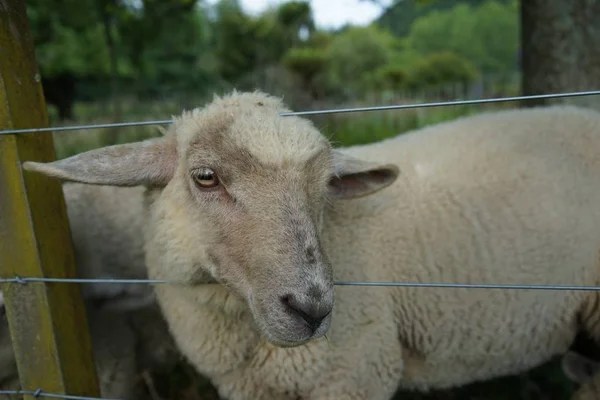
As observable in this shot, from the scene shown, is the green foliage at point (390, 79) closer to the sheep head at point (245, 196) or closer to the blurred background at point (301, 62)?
the blurred background at point (301, 62)

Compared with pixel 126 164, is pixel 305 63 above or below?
above

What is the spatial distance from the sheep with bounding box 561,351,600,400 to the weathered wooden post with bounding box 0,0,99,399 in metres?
2.32

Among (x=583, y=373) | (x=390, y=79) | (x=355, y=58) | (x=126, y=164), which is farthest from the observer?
(x=355, y=58)

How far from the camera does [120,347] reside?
3.14m

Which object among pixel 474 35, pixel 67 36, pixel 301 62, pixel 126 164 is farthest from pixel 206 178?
pixel 474 35

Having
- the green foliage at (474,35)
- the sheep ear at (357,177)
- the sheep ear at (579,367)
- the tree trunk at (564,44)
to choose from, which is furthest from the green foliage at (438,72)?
the green foliage at (474,35)

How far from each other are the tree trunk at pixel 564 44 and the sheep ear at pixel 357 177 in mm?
2171

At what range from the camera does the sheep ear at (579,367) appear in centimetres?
286

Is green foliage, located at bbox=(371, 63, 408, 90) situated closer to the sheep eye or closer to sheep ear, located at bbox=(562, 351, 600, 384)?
sheep ear, located at bbox=(562, 351, 600, 384)

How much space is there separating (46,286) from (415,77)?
33525 mm

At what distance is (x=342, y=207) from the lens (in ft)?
8.14

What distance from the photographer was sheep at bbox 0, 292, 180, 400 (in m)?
2.80

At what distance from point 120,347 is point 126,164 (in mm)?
1461

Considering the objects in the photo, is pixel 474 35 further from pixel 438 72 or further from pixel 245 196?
pixel 245 196
